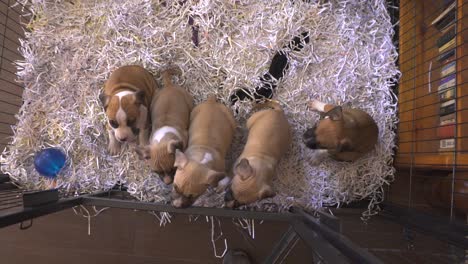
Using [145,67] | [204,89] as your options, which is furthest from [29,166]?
[204,89]

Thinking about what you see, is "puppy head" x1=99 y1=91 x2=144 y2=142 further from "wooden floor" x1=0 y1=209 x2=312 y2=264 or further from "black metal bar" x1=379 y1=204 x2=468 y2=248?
"black metal bar" x1=379 y1=204 x2=468 y2=248

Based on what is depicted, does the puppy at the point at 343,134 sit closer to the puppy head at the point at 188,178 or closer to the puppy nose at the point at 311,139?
the puppy nose at the point at 311,139

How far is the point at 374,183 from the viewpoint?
303cm

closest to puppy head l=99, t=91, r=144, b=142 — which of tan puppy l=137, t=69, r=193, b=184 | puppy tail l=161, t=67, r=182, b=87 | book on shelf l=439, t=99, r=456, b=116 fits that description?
tan puppy l=137, t=69, r=193, b=184

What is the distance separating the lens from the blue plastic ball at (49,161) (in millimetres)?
2965

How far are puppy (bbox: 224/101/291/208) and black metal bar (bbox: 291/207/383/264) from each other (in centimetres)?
44

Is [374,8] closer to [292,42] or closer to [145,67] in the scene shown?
[292,42]

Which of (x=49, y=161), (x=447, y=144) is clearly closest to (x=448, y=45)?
(x=447, y=144)

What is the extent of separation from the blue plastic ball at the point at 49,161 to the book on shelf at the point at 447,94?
3317 mm

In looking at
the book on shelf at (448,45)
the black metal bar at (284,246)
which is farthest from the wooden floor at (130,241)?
the book on shelf at (448,45)

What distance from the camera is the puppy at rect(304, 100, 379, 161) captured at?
258 centimetres

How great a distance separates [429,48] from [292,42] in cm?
117

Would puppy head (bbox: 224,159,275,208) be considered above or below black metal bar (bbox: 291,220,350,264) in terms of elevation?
above

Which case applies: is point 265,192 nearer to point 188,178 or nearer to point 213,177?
point 213,177
